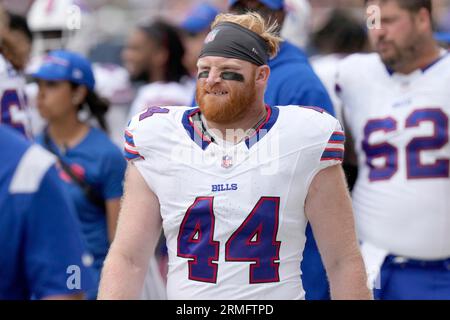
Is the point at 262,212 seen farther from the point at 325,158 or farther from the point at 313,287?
the point at 313,287

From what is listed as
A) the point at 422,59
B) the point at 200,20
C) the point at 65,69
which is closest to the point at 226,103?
the point at 422,59

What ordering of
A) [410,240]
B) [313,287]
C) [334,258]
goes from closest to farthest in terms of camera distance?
[334,258]
[313,287]
[410,240]

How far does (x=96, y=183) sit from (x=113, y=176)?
10 centimetres

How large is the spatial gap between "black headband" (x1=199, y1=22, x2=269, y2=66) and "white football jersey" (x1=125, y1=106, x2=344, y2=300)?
219mm

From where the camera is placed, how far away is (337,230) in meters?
3.39

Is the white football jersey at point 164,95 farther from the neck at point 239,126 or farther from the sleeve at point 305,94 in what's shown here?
the neck at point 239,126

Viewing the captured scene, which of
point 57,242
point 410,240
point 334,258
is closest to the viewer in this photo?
point 57,242

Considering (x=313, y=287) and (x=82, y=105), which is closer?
(x=313, y=287)

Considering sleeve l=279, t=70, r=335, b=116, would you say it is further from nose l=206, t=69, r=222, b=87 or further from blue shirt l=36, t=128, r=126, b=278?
blue shirt l=36, t=128, r=126, b=278

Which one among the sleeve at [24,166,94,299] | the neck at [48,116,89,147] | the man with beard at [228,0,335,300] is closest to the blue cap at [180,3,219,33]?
the neck at [48,116,89,147]
